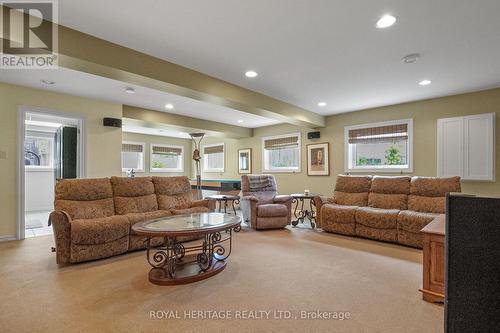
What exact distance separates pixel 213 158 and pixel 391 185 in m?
6.39

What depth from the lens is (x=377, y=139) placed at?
5590 mm

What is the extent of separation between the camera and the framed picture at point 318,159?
248 inches

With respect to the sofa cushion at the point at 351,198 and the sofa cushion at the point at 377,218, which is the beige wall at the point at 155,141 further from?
the sofa cushion at the point at 377,218

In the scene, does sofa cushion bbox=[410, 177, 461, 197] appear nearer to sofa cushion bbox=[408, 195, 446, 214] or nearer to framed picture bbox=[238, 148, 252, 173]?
sofa cushion bbox=[408, 195, 446, 214]

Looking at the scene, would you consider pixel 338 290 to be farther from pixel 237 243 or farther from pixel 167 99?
pixel 167 99

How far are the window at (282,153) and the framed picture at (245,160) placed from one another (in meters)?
0.60

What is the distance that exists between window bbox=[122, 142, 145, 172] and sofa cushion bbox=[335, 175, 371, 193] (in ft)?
21.7

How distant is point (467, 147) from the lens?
4.48 m

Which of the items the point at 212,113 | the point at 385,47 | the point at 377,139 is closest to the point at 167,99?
the point at 212,113

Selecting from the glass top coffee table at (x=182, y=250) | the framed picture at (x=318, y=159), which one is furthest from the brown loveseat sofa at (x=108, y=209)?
the framed picture at (x=318, y=159)

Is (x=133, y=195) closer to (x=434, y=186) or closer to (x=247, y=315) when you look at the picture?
(x=247, y=315)

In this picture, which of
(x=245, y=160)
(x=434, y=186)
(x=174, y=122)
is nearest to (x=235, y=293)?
(x=434, y=186)

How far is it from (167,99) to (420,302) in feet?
15.7

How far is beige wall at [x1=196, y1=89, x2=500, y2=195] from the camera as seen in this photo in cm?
442
